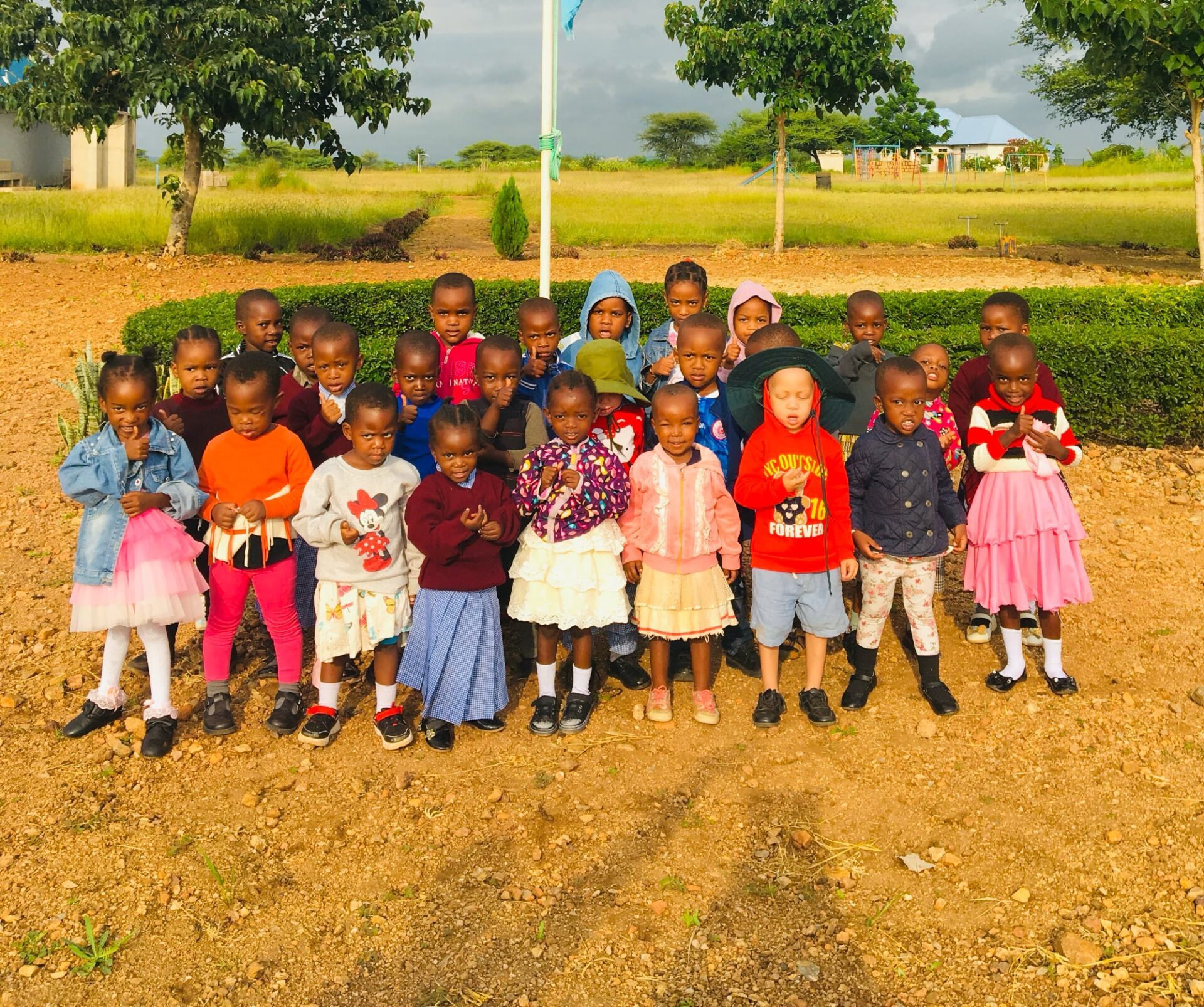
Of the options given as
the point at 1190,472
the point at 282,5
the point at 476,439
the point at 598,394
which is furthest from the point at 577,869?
the point at 282,5

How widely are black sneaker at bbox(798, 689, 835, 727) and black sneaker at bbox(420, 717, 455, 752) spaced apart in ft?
4.88

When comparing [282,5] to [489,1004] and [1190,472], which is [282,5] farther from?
[489,1004]

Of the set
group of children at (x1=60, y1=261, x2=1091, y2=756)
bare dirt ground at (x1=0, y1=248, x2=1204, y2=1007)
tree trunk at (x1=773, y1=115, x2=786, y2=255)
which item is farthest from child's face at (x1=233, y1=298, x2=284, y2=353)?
tree trunk at (x1=773, y1=115, x2=786, y2=255)

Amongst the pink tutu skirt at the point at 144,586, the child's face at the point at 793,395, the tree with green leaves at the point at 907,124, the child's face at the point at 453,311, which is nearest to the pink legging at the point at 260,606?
the pink tutu skirt at the point at 144,586

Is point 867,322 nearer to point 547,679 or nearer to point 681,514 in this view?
point 681,514

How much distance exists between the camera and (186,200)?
17484 mm

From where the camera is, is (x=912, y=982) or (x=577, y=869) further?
(x=577, y=869)

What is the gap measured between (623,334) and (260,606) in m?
2.12

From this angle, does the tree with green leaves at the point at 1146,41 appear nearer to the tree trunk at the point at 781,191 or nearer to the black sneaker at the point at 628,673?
the tree trunk at the point at 781,191

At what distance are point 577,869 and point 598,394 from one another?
194 centimetres

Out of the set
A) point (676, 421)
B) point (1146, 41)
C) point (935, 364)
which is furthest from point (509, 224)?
point (676, 421)

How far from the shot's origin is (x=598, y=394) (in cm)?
438

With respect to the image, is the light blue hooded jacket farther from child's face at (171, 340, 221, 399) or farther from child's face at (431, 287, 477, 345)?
child's face at (171, 340, 221, 399)

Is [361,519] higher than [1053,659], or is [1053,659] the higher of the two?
[361,519]
